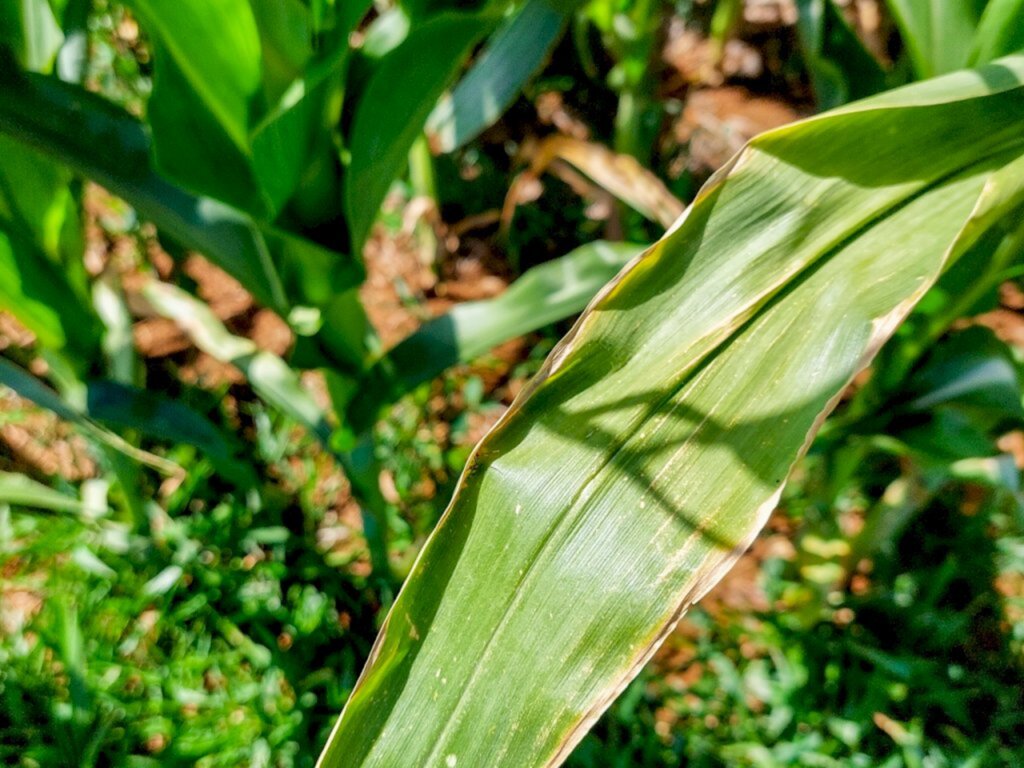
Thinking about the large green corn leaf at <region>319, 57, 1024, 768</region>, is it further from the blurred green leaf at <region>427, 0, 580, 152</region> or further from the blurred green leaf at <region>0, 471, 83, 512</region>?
the blurred green leaf at <region>0, 471, 83, 512</region>

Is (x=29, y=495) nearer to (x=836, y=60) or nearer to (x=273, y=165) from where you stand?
(x=273, y=165)

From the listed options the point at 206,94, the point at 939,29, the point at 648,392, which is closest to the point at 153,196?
the point at 206,94

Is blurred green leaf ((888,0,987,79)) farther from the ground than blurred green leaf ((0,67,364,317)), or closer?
closer

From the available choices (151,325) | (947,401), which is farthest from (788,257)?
(151,325)

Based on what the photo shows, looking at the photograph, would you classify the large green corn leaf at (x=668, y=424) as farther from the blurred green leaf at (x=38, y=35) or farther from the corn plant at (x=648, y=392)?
the blurred green leaf at (x=38, y=35)

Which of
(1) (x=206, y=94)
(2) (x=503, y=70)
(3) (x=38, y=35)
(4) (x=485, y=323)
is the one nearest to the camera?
(1) (x=206, y=94)

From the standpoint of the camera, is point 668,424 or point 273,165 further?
point 273,165

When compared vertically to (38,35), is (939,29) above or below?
below

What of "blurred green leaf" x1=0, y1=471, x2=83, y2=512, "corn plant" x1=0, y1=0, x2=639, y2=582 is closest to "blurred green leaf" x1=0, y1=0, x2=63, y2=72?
"corn plant" x1=0, y1=0, x2=639, y2=582
